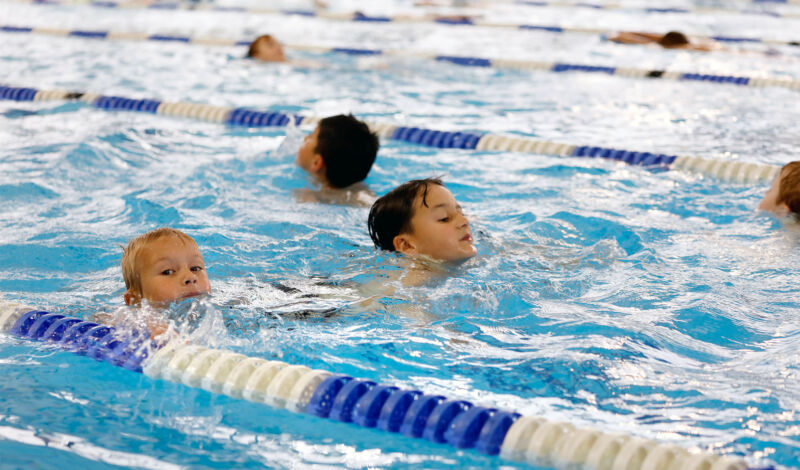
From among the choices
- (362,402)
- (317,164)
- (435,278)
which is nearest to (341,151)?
(317,164)

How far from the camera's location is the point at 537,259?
3.57 m

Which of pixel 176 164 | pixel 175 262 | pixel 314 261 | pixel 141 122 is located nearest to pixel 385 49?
pixel 141 122

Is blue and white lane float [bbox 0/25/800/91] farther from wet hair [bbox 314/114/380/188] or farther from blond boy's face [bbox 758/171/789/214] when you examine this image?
wet hair [bbox 314/114/380/188]

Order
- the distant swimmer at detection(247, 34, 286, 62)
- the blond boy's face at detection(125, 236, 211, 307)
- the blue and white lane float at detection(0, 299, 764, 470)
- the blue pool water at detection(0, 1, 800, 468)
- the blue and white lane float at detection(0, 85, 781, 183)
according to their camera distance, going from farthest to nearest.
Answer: the distant swimmer at detection(247, 34, 286, 62) → the blue and white lane float at detection(0, 85, 781, 183) → the blond boy's face at detection(125, 236, 211, 307) → the blue pool water at detection(0, 1, 800, 468) → the blue and white lane float at detection(0, 299, 764, 470)

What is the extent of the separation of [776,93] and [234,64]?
5.08m

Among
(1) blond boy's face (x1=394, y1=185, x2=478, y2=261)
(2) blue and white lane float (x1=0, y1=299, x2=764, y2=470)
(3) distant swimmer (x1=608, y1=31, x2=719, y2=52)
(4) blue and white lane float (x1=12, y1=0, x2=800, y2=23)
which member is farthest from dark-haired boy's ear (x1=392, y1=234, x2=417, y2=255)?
(4) blue and white lane float (x1=12, y1=0, x2=800, y2=23)

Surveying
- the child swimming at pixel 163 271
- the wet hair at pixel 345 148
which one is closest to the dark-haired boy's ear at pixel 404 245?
the child swimming at pixel 163 271

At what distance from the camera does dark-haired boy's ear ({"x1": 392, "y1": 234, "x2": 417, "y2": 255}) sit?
3.43 meters

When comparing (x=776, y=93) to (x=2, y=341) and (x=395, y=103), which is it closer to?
(x=395, y=103)

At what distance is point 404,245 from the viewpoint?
3.45 metres

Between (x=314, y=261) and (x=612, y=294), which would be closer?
(x=612, y=294)

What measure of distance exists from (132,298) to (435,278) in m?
1.11

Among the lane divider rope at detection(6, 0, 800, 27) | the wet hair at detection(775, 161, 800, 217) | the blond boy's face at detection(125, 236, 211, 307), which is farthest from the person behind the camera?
the lane divider rope at detection(6, 0, 800, 27)

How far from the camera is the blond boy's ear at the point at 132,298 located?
111 inches
